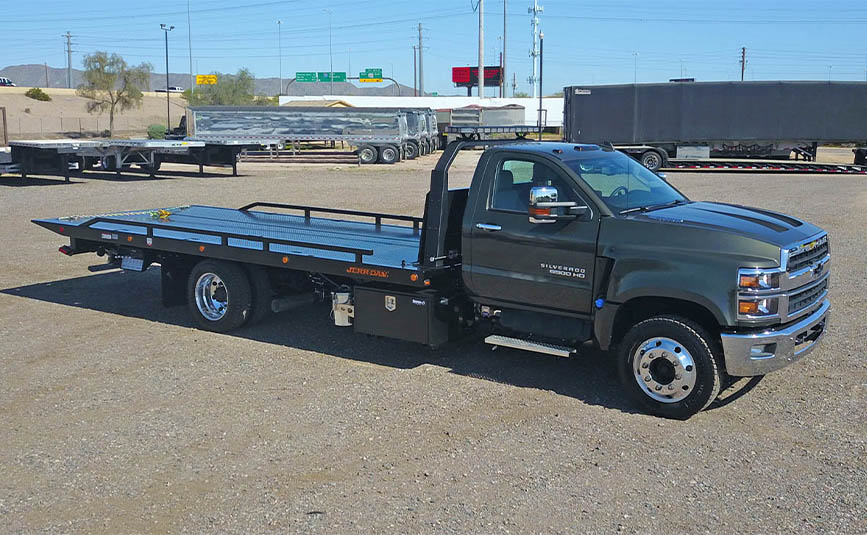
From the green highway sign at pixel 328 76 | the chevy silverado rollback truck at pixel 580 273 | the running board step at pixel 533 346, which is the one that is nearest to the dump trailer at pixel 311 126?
the chevy silverado rollback truck at pixel 580 273

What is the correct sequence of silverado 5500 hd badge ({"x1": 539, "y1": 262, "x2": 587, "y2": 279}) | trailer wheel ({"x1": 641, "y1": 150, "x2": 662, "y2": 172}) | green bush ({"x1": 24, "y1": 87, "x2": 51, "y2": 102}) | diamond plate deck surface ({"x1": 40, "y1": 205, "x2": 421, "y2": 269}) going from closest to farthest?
silverado 5500 hd badge ({"x1": 539, "y1": 262, "x2": 587, "y2": 279})
diamond plate deck surface ({"x1": 40, "y1": 205, "x2": 421, "y2": 269})
trailer wheel ({"x1": 641, "y1": 150, "x2": 662, "y2": 172})
green bush ({"x1": 24, "y1": 87, "x2": 51, "y2": 102})

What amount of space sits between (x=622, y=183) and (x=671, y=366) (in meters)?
1.69

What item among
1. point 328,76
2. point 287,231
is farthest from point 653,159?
point 328,76

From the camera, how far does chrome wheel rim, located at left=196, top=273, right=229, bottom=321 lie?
9172 millimetres

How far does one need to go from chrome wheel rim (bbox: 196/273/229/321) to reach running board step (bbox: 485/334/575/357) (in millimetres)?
3192

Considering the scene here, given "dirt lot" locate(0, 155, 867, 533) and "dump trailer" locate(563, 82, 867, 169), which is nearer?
"dirt lot" locate(0, 155, 867, 533)

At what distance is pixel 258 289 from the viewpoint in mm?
9047

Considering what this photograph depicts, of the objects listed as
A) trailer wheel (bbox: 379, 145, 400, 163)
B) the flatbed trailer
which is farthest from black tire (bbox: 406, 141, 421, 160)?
the flatbed trailer

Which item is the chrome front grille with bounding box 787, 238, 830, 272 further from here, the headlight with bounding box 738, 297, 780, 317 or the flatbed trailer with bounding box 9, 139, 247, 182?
the flatbed trailer with bounding box 9, 139, 247, 182

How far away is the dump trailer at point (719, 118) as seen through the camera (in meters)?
32.4

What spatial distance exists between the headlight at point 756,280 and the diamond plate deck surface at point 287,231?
278cm

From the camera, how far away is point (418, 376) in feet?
24.9

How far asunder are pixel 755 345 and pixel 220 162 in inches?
1030

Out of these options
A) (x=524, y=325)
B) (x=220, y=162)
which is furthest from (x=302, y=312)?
(x=220, y=162)
